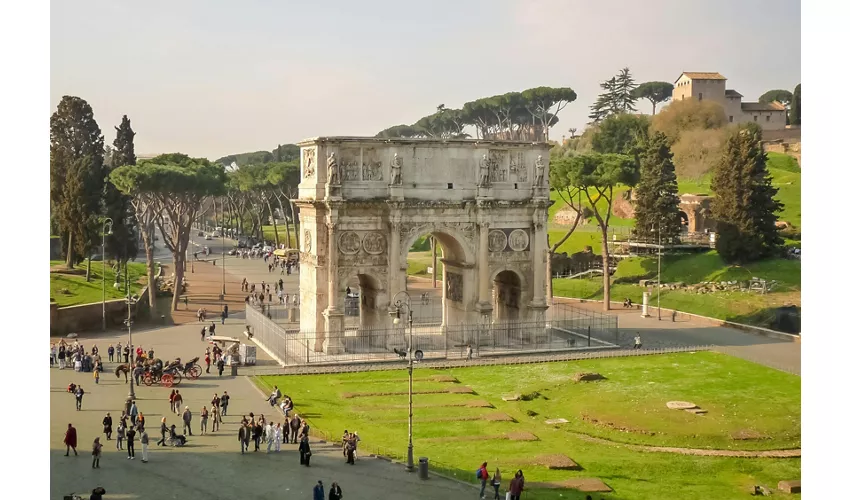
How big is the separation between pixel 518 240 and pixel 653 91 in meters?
68.9

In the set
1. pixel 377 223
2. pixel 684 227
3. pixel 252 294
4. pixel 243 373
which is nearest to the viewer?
pixel 243 373

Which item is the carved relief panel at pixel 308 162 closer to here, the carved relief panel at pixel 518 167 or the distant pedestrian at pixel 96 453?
the carved relief panel at pixel 518 167

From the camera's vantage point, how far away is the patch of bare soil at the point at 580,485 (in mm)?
22547

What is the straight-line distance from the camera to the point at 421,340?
40.7 metres

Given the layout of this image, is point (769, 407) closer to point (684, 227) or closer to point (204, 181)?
point (204, 181)

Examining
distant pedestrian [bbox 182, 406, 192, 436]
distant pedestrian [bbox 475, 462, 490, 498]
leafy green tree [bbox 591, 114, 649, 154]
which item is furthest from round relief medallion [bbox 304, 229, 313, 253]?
leafy green tree [bbox 591, 114, 649, 154]

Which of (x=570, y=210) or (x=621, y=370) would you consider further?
(x=570, y=210)

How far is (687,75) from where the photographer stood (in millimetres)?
86750

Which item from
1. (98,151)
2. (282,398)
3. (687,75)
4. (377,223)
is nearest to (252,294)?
(98,151)

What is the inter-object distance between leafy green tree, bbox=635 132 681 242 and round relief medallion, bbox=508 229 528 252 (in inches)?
834

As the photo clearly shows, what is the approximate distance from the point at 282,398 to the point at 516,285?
14.6 metres

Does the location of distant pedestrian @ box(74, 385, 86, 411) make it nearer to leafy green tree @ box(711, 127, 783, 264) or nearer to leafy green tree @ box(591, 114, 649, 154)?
leafy green tree @ box(711, 127, 783, 264)

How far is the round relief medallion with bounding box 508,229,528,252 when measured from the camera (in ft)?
133

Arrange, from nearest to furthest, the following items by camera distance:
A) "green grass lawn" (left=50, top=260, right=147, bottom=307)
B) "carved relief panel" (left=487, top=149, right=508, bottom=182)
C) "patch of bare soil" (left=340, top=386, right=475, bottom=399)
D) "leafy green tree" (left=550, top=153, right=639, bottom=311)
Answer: "patch of bare soil" (left=340, top=386, right=475, bottom=399), "carved relief panel" (left=487, top=149, right=508, bottom=182), "green grass lawn" (left=50, top=260, right=147, bottom=307), "leafy green tree" (left=550, top=153, right=639, bottom=311)
